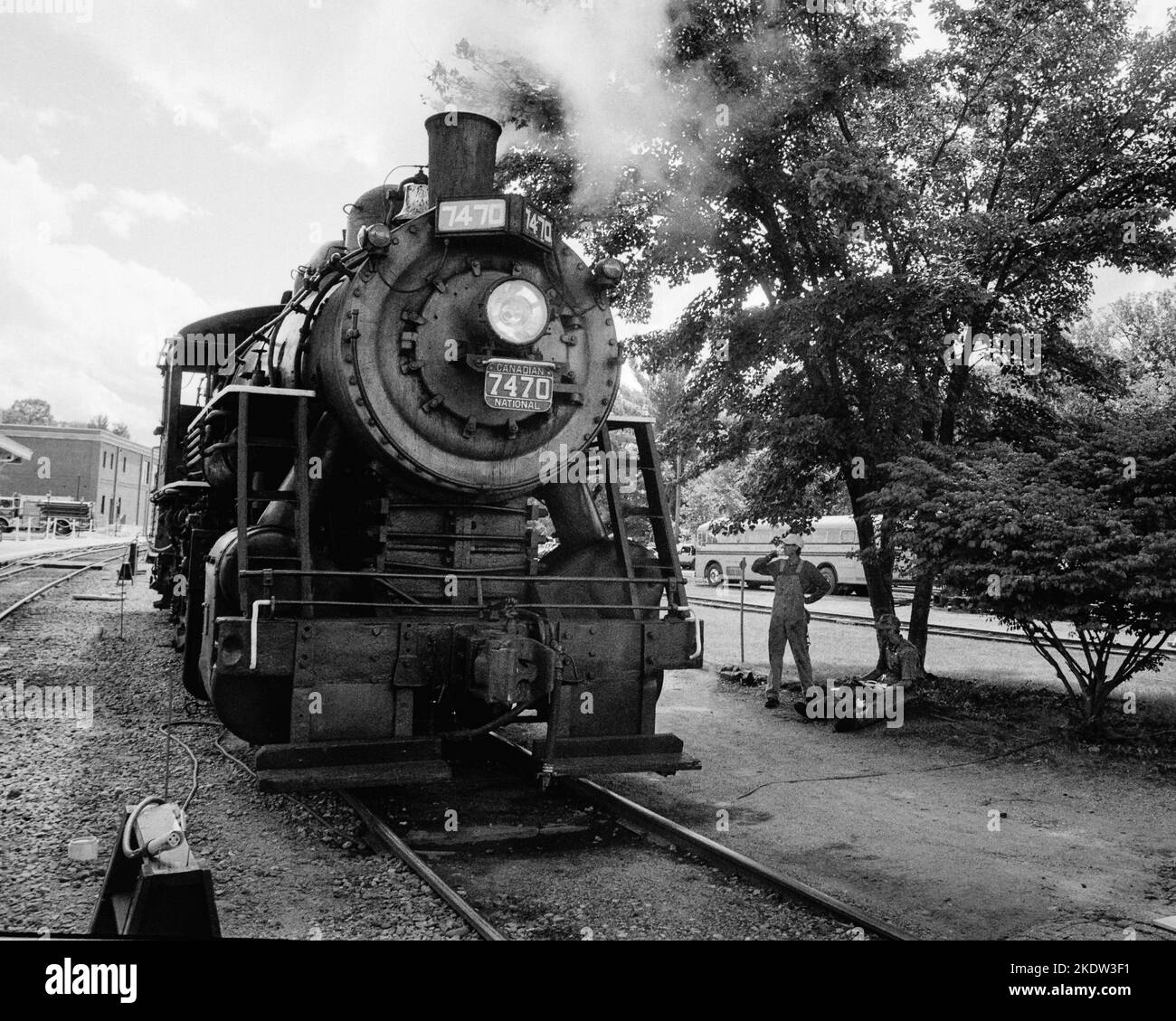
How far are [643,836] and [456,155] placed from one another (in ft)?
13.4

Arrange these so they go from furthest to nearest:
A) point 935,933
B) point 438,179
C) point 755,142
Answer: point 755,142 → point 438,179 → point 935,933

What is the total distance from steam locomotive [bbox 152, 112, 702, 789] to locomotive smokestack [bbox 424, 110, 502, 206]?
0.01 metres

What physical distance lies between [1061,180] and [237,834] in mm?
9201

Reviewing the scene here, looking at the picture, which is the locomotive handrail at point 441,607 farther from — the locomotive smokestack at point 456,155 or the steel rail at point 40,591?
the steel rail at point 40,591

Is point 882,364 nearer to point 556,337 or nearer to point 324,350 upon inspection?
point 556,337

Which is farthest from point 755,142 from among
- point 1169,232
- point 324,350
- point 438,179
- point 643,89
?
point 324,350

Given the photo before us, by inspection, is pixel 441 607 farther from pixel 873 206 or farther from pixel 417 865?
pixel 873 206

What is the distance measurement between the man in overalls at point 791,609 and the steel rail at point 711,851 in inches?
165

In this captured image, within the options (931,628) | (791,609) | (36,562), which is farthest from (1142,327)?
(36,562)

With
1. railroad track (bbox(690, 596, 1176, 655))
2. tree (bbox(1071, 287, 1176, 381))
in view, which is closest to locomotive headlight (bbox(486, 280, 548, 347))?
railroad track (bbox(690, 596, 1176, 655))

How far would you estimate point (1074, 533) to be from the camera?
7117mm

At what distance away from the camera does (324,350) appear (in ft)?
17.2

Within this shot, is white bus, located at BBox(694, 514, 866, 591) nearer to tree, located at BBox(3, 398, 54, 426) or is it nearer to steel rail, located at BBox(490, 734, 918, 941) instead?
steel rail, located at BBox(490, 734, 918, 941)

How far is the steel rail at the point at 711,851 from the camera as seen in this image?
380 centimetres
